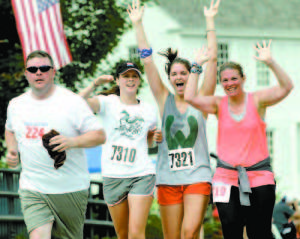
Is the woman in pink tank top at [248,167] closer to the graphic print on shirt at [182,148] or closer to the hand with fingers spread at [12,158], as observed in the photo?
the graphic print on shirt at [182,148]

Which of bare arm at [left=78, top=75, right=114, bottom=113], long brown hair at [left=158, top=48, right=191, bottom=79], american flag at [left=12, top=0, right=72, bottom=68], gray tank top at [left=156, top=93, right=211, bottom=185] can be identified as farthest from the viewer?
american flag at [left=12, top=0, right=72, bottom=68]

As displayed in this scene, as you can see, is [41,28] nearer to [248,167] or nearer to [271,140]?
[248,167]

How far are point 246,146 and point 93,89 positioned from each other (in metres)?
1.75

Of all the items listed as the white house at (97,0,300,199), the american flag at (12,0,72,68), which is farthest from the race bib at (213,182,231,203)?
the white house at (97,0,300,199)

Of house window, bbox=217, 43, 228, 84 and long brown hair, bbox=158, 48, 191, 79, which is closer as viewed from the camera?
long brown hair, bbox=158, 48, 191, 79

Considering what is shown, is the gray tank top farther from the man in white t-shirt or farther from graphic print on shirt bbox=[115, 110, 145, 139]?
the man in white t-shirt

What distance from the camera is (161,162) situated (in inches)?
332

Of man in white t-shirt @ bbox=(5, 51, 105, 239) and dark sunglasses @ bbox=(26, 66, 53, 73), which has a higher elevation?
dark sunglasses @ bbox=(26, 66, 53, 73)

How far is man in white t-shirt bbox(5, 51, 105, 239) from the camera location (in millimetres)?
6965

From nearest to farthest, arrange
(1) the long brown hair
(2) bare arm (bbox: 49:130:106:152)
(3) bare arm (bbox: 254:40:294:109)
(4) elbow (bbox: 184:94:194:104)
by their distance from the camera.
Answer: (2) bare arm (bbox: 49:130:106:152) < (3) bare arm (bbox: 254:40:294:109) < (4) elbow (bbox: 184:94:194:104) < (1) the long brown hair

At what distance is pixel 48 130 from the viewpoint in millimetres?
6934

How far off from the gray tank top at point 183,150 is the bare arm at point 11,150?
5.91ft

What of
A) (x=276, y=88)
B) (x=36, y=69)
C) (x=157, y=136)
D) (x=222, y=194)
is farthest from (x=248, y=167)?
(x=36, y=69)

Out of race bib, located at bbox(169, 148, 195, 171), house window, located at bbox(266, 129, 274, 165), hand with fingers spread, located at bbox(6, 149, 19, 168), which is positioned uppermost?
hand with fingers spread, located at bbox(6, 149, 19, 168)
